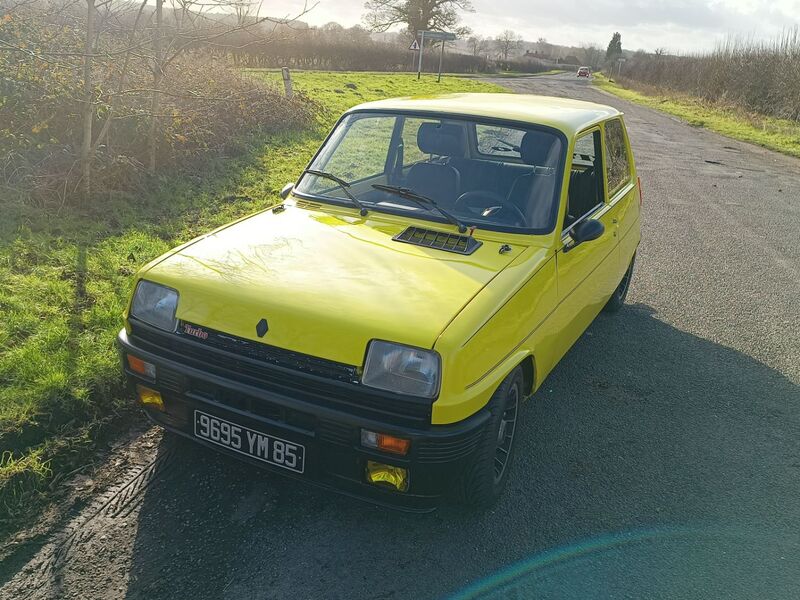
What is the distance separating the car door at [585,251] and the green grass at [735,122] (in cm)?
1672

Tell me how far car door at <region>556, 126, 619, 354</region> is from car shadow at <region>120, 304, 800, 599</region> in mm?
583

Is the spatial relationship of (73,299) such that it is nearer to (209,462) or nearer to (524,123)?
(209,462)

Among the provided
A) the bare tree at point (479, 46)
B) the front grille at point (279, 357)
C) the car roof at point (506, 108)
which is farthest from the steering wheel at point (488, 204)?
the bare tree at point (479, 46)

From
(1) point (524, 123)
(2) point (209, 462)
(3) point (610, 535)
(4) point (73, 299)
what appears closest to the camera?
(3) point (610, 535)

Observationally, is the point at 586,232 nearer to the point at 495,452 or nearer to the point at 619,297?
the point at 495,452

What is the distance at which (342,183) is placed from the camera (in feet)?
12.5

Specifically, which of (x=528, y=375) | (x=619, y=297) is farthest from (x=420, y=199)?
(x=619, y=297)

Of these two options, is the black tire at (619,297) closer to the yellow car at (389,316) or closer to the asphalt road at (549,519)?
the asphalt road at (549,519)

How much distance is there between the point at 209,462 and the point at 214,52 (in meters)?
11.4

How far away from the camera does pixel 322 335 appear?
2.50 meters

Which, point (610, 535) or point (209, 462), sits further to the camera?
point (209, 462)

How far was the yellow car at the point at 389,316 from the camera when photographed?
246 centimetres

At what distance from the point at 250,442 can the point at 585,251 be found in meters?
2.28

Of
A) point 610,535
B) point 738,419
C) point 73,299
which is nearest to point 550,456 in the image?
point 610,535
